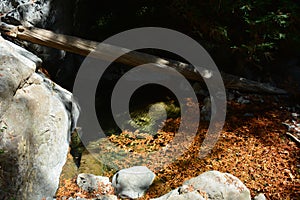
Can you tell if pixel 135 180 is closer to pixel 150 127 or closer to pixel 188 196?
pixel 188 196

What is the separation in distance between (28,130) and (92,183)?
1206 mm

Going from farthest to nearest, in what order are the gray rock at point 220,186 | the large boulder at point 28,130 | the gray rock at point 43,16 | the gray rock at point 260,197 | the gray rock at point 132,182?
the gray rock at point 43,16, the gray rock at point 132,182, the gray rock at point 260,197, the gray rock at point 220,186, the large boulder at point 28,130

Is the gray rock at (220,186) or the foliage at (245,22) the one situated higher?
the foliage at (245,22)

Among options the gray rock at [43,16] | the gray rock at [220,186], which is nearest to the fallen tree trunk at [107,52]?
the gray rock at [43,16]

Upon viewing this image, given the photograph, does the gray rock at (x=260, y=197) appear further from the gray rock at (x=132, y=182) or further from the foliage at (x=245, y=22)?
the foliage at (x=245, y=22)

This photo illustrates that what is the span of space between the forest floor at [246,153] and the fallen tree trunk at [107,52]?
0.37 m

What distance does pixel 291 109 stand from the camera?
232 inches

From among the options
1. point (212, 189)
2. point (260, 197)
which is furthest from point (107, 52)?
point (260, 197)

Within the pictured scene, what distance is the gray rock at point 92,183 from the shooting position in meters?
4.40

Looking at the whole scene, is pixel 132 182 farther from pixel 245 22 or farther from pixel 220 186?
pixel 245 22

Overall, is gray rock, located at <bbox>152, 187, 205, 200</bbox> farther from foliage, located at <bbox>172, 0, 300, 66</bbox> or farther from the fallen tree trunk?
foliage, located at <bbox>172, 0, 300, 66</bbox>

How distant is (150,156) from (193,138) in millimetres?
831

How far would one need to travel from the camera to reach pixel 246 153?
495 cm

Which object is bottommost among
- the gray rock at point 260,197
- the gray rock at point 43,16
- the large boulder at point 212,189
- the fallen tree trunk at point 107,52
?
the gray rock at point 260,197
